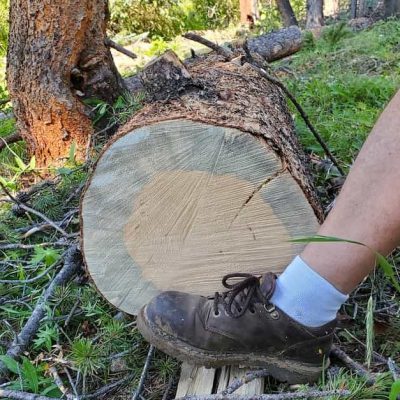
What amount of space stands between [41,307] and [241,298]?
0.73m

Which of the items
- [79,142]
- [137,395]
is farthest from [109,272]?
[79,142]

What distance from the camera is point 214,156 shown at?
146 centimetres

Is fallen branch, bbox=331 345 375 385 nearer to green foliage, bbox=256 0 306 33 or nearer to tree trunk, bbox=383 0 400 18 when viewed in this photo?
tree trunk, bbox=383 0 400 18

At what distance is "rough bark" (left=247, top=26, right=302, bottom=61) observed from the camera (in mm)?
4340

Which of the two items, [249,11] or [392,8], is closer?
[392,8]

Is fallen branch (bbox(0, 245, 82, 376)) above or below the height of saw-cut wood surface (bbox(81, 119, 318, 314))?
below

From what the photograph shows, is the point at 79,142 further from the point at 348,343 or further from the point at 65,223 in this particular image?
the point at 348,343

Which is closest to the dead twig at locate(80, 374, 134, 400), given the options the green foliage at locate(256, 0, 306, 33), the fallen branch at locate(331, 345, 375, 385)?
the fallen branch at locate(331, 345, 375, 385)

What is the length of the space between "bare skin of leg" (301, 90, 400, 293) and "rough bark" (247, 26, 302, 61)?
10.3 feet

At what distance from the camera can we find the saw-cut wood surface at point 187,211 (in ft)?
4.80

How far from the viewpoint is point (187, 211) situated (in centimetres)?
154

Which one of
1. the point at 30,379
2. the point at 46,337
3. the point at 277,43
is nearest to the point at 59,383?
the point at 30,379

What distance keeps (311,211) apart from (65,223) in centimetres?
115

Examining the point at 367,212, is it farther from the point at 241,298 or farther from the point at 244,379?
the point at 244,379
